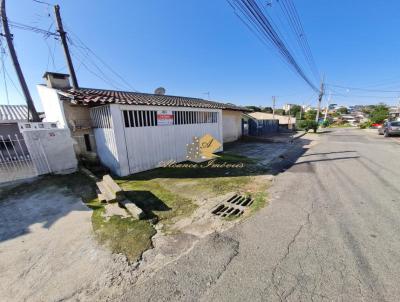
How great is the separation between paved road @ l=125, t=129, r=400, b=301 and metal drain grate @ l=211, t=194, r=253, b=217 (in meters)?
0.49

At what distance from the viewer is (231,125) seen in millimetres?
16391

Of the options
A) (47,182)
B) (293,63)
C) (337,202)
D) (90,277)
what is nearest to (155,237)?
(90,277)

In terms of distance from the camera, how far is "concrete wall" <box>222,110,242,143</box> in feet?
51.1

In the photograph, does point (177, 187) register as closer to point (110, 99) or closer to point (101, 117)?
point (110, 99)

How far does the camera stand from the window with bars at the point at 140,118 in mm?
7066

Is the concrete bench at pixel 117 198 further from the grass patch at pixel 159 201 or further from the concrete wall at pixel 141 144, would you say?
the concrete wall at pixel 141 144

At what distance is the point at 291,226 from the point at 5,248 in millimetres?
5319

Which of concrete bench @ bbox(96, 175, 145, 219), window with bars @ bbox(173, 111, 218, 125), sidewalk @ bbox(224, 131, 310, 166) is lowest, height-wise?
sidewalk @ bbox(224, 131, 310, 166)

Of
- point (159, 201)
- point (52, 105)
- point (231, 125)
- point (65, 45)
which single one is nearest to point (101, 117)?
point (52, 105)

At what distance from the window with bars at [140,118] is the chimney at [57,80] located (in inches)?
219

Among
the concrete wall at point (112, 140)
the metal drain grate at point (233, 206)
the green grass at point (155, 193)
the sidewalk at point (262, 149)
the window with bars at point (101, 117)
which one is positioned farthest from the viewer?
the sidewalk at point (262, 149)

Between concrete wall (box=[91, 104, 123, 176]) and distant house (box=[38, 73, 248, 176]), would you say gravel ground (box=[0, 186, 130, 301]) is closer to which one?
concrete wall (box=[91, 104, 123, 176])

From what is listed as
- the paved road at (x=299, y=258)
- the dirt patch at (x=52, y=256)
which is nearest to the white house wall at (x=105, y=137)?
the dirt patch at (x=52, y=256)

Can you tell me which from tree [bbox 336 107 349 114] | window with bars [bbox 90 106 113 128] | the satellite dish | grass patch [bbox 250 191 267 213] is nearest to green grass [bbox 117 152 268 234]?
grass patch [bbox 250 191 267 213]
